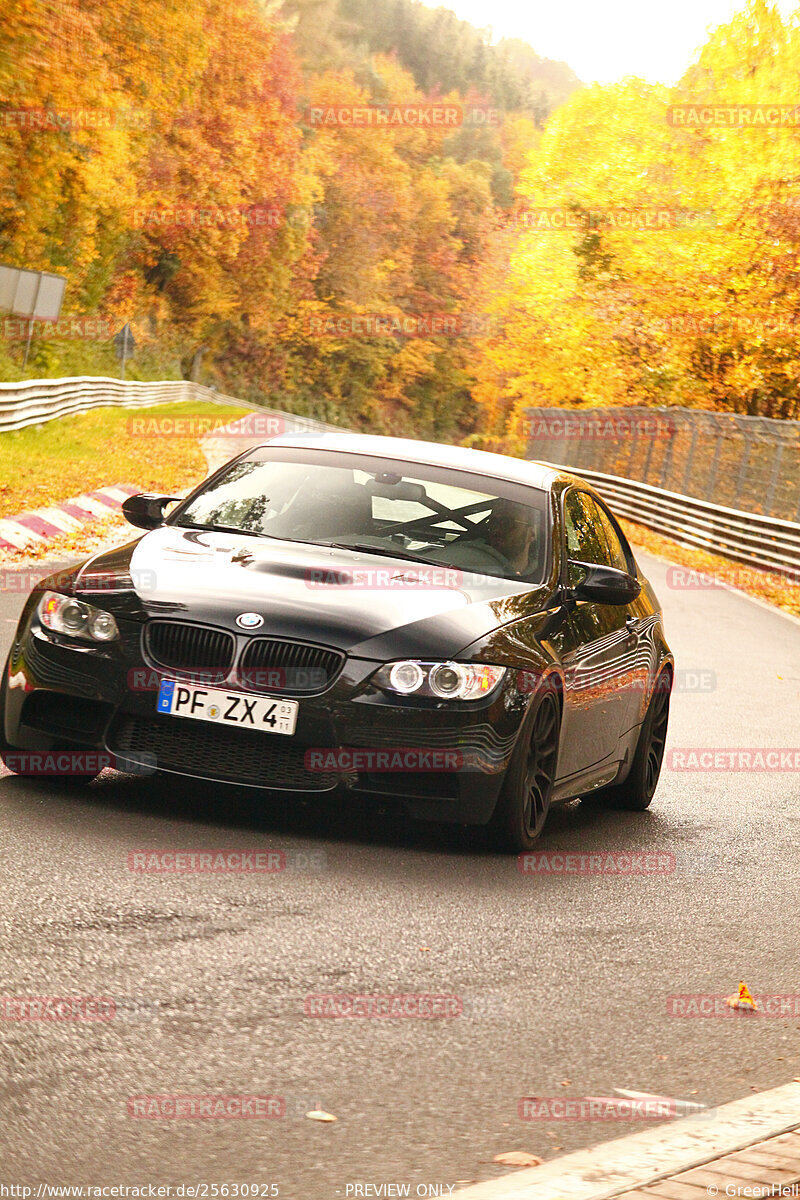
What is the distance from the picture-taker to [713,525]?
108ft

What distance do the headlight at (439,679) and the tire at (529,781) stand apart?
0.27 meters

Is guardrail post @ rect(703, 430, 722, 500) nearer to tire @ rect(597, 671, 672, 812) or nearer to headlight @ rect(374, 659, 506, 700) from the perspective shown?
tire @ rect(597, 671, 672, 812)

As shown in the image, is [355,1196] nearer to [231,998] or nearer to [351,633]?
[231,998]

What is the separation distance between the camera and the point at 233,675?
6.62m

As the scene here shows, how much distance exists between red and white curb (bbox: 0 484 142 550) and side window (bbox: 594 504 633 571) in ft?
32.0

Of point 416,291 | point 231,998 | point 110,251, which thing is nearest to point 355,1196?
point 231,998

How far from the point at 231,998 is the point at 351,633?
2.11 meters

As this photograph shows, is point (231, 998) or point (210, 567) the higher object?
point (210, 567)

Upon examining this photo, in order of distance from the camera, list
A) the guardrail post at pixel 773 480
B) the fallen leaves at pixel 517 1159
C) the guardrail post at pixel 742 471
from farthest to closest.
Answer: the guardrail post at pixel 742 471 < the guardrail post at pixel 773 480 < the fallen leaves at pixel 517 1159

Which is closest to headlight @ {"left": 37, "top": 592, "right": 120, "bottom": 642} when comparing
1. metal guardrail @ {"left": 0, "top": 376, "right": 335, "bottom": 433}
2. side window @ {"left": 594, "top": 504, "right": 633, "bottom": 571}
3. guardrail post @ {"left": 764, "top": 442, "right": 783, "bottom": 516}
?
side window @ {"left": 594, "top": 504, "right": 633, "bottom": 571}

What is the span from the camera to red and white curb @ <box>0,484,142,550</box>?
60.3 ft

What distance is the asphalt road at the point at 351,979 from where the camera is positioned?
3754mm

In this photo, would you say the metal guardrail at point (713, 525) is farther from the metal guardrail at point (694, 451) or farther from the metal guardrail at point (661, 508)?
the metal guardrail at point (694, 451)

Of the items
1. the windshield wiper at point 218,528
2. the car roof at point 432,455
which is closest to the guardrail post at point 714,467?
the car roof at point 432,455
